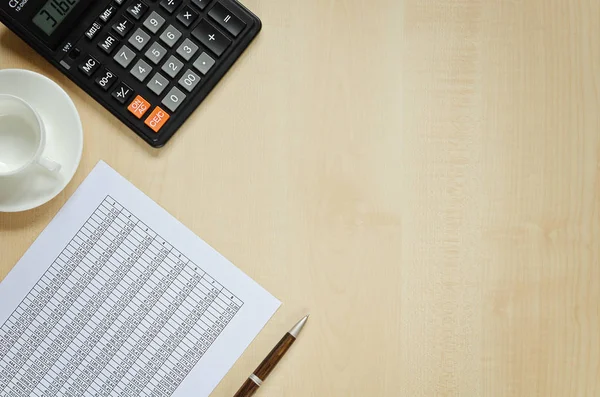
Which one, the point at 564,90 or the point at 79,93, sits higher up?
the point at 564,90

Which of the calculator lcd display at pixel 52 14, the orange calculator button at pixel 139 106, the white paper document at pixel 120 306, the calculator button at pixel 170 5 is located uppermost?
the calculator button at pixel 170 5

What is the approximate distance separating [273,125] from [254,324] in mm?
207

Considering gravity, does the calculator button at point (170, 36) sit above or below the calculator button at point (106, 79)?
above

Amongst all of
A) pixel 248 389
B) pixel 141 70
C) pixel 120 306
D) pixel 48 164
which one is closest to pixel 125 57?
pixel 141 70

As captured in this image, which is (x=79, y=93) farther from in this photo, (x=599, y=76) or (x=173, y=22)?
(x=599, y=76)

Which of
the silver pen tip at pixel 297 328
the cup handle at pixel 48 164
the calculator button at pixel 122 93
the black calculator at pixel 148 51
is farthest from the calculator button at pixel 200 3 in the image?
the silver pen tip at pixel 297 328

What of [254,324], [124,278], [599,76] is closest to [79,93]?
[124,278]

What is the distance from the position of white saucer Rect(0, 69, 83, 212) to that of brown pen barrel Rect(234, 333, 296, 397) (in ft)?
0.88

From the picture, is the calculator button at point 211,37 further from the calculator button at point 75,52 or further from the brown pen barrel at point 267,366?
the brown pen barrel at point 267,366

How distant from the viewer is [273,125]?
2.24 feet

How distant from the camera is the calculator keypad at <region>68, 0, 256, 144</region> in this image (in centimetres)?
66

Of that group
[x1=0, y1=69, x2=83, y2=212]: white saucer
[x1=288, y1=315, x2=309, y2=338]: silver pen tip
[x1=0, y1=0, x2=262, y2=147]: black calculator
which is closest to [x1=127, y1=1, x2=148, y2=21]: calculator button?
[x1=0, y1=0, x2=262, y2=147]: black calculator

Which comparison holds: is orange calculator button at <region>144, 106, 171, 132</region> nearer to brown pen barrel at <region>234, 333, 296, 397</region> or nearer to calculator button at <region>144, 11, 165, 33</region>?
calculator button at <region>144, 11, 165, 33</region>

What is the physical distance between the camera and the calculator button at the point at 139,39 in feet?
2.16
